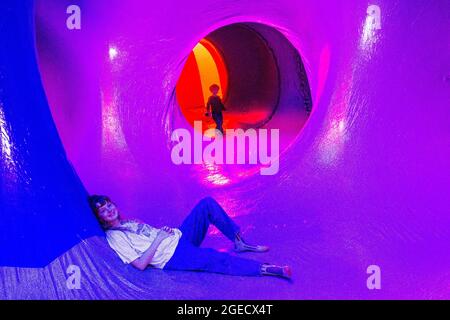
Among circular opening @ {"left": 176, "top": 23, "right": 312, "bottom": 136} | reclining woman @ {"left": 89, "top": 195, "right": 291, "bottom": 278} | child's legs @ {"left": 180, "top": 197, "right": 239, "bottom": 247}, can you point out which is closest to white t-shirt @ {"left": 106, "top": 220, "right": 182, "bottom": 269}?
reclining woman @ {"left": 89, "top": 195, "right": 291, "bottom": 278}

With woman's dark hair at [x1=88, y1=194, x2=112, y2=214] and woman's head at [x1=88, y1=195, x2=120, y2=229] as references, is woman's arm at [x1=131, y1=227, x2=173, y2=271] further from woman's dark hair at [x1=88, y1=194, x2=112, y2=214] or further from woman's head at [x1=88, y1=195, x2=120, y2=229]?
woman's dark hair at [x1=88, y1=194, x2=112, y2=214]

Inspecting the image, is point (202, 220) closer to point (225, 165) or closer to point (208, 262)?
point (208, 262)

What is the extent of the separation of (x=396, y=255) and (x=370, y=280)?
32cm

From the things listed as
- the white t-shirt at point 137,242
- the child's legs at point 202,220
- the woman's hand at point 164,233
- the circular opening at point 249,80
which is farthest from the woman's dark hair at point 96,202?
the circular opening at point 249,80

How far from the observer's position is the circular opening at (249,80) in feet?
21.8

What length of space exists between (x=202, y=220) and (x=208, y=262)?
309 millimetres

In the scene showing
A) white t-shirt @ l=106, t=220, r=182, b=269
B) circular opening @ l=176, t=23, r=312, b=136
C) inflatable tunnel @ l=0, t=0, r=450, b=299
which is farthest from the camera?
circular opening @ l=176, t=23, r=312, b=136

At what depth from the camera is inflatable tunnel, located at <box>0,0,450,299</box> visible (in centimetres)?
297

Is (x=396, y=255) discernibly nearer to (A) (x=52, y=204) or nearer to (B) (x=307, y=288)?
(B) (x=307, y=288)

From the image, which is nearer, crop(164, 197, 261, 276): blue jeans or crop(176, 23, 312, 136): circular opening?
crop(164, 197, 261, 276): blue jeans

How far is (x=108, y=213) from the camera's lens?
10.3ft

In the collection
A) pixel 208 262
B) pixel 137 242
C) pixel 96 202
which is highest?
pixel 96 202

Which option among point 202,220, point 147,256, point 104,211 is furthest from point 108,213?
point 202,220
